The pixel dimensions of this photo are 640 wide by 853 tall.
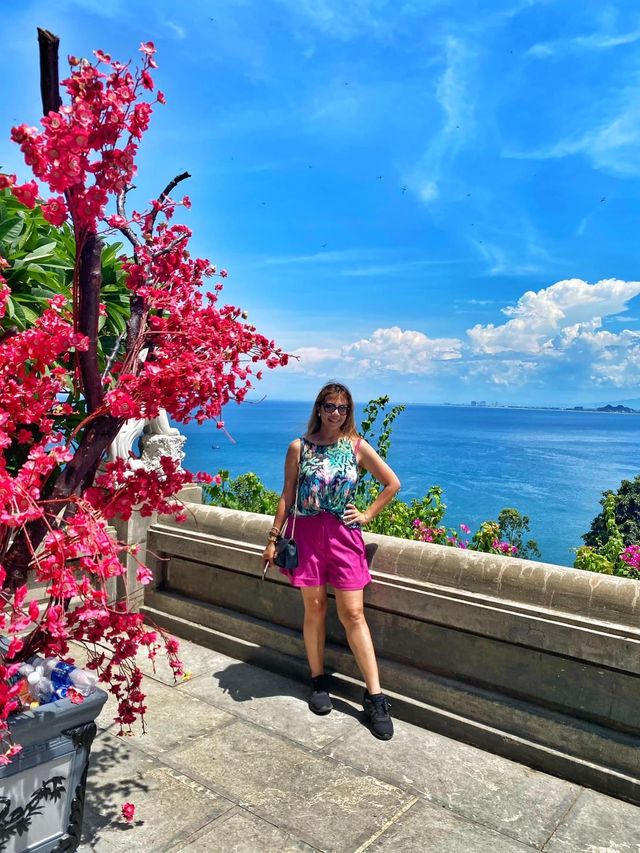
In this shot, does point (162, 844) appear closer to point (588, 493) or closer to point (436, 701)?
point (436, 701)

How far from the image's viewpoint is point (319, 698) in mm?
4375

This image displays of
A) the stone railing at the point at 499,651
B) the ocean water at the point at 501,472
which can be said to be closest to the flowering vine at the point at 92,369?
the stone railing at the point at 499,651

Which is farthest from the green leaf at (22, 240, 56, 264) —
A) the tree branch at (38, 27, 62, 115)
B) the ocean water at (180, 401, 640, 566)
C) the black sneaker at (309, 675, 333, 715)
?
the ocean water at (180, 401, 640, 566)

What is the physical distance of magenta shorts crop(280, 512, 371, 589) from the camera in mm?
4285

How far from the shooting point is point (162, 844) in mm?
3057

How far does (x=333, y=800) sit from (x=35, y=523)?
2.11m

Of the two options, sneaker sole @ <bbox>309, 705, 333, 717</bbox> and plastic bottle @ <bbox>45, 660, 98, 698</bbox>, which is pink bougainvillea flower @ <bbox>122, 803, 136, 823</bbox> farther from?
sneaker sole @ <bbox>309, 705, 333, 717</bbox>

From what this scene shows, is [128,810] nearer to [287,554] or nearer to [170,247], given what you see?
[287,554]

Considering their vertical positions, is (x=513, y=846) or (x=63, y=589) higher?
(x=63, y=589)

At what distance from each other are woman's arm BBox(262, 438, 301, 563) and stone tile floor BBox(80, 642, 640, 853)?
1037mm

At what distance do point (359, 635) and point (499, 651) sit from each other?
858 millimetres

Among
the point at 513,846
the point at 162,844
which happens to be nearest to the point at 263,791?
the point at 162,844

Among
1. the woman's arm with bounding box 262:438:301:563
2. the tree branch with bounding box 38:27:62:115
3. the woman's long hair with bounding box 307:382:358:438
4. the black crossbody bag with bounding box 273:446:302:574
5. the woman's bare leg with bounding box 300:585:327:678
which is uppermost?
the tree branch with bounding box 38:27:62:115

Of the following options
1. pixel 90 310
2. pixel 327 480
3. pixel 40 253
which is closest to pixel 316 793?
pixel 327 480
